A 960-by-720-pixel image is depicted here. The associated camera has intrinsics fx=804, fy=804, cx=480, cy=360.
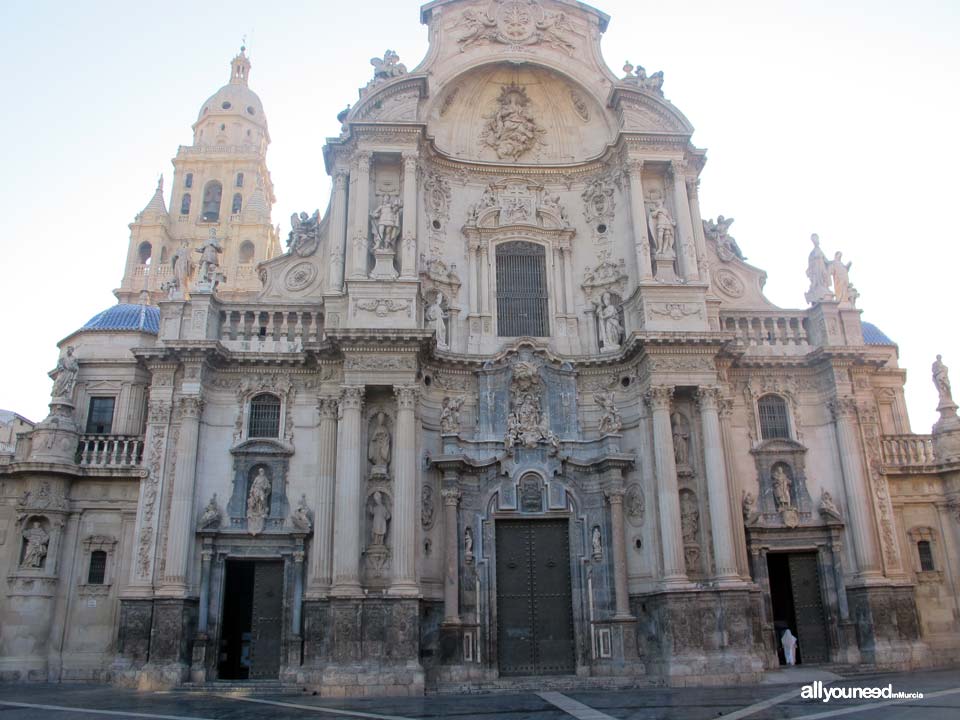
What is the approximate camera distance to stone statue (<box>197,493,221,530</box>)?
21.9 meters

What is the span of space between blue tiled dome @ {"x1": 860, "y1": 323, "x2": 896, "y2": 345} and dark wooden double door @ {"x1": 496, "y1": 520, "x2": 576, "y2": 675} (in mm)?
19669

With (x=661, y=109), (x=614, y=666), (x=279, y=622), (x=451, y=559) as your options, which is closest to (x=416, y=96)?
(x=661, y=109)

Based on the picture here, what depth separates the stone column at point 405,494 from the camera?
2075cm

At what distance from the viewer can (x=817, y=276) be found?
84.6ft

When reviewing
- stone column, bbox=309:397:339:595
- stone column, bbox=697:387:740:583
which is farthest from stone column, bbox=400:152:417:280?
stone column, bbox=697:387:740:583

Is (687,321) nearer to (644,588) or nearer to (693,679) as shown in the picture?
(644,588)

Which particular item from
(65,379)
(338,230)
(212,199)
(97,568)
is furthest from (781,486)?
(212,199)

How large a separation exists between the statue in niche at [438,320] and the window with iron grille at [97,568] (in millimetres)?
11617

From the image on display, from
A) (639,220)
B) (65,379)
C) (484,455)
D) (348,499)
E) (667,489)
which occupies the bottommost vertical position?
(348,499)

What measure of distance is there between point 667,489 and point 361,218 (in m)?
12.1

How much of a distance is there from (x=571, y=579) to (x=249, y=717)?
1099 centimetres

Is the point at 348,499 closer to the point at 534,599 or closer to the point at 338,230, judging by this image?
the point at 534,599

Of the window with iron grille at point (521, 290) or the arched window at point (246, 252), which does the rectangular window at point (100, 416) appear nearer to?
the window with iron grille at point (521, 290)

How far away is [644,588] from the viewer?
2245cm
